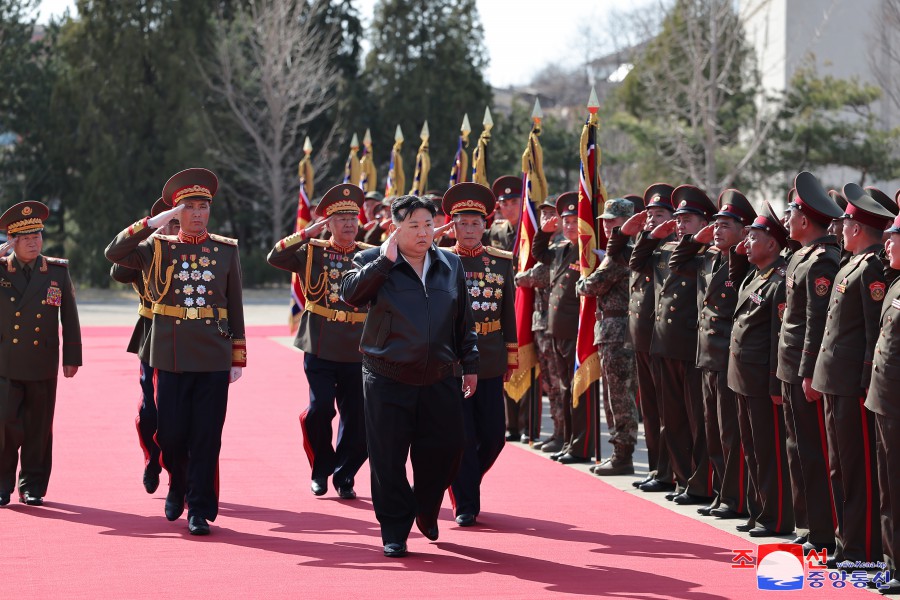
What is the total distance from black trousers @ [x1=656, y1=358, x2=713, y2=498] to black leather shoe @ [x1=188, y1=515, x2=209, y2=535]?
125 inches

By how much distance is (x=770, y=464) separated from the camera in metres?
7.76

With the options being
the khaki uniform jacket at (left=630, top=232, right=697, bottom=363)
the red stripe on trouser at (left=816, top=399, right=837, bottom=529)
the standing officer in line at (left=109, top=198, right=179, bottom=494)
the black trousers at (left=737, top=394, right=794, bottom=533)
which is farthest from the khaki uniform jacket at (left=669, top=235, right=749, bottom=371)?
the standing officer in line at (left=109, top=198, right=179, bottom=494)

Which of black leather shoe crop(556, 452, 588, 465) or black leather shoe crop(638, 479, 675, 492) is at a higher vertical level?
black leather shoe crop(638, 479, 675, 492)

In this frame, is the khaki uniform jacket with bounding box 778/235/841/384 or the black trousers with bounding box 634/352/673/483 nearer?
the khaki uniform jacket with bounding box 778/235/841/384

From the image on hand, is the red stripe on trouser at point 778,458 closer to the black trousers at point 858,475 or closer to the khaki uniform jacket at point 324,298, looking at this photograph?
the black trousers at point 858,475

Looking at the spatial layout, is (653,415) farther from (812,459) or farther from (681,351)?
(812,459)

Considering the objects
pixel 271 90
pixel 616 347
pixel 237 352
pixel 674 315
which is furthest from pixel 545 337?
pixel 271 90

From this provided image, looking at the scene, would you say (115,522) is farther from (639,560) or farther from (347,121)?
(347,121)

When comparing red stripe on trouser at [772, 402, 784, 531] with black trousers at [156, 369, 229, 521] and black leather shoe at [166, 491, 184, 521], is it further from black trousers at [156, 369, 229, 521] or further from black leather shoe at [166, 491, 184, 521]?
black leather shoe at [166, 491, 184, 521]

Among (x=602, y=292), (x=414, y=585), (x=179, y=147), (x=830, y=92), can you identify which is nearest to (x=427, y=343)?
(x=414, y=585)

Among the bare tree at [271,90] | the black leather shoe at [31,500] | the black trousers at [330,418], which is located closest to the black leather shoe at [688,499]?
the black trousers at [330,418]

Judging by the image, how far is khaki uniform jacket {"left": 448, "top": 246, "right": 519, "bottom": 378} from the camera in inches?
334

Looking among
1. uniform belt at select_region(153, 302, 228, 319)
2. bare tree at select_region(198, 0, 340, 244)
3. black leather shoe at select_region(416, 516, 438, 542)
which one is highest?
bare tree at select_region(198, 0, 340, 244)

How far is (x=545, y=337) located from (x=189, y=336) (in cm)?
421
